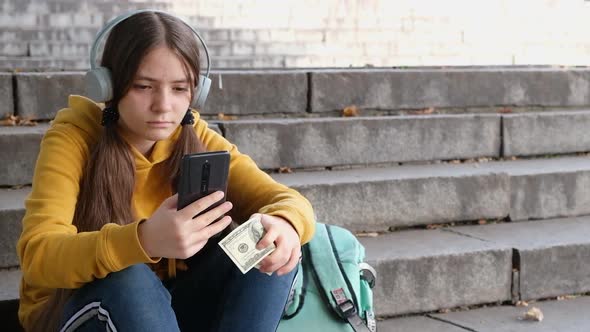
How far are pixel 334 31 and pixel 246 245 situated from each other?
226 inches

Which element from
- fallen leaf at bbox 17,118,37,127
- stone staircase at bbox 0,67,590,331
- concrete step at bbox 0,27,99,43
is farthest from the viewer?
concrete step at bbox 0,27,99,43

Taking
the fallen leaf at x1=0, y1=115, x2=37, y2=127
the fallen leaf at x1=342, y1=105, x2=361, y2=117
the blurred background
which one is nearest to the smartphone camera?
the fallen leaf at x1=0, y1=115, x2=37, y2=127

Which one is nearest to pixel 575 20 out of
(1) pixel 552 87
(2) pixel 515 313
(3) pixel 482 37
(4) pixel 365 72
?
(3) pixel 482 37

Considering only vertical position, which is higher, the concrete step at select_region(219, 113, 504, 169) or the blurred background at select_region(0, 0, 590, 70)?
the blurred background at select_region(0, 0, 590, 70)

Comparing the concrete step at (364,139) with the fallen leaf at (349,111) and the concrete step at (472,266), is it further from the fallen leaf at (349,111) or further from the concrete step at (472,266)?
the concrete step at (472,266)

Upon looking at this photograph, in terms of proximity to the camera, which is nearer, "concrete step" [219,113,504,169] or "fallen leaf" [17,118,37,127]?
"fallen leaf" [17,118,37,127]

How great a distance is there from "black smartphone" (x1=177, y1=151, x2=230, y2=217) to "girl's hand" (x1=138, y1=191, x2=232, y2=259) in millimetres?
16

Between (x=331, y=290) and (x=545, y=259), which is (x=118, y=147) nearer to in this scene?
(x=331, y=290)

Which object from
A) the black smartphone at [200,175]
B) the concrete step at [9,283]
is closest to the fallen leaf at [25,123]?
the concrete step at [9,283]

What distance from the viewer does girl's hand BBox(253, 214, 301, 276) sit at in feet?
7.61

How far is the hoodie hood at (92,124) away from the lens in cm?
256

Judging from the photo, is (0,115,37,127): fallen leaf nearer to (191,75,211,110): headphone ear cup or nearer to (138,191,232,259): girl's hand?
(191,75,211,110): headphone ear cup

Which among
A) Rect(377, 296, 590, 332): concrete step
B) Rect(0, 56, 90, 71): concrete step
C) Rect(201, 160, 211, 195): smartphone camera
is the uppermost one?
Rect(0, 56, 90, 71): concrete step

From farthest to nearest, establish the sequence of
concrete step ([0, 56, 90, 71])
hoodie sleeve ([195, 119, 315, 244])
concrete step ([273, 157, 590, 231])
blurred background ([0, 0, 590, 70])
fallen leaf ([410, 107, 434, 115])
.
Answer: blurred background ([0, 0, 590, 70]), concrete step ([0, 56, 90, 71]), fallen leaf ([410, 107, 434, 115]), concrete step ([273, 157, 590, 231]), hoodie sleeve ([195, 119, 315, 244])
